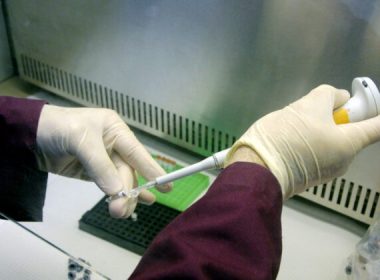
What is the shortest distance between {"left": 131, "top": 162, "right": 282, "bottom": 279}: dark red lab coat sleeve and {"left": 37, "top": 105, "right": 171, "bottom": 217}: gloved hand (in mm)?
195

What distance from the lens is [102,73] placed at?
1.06m

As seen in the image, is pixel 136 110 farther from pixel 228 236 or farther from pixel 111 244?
pixel 228 236

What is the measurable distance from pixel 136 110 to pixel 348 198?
0.44m

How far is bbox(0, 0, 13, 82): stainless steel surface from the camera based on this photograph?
1.24m

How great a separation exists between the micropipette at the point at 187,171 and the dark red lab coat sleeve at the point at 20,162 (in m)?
0.16

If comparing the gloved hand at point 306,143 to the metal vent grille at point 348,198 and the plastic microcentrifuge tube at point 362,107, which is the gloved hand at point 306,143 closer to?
the plastic microcentrifuge tube at point 362,107

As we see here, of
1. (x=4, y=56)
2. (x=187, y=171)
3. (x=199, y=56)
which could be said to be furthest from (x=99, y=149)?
(x=4, y=56)

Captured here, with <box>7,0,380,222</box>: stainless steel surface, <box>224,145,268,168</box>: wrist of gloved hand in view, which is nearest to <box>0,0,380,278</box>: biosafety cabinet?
<box>7,0,380,222</box>: stainless steel surface

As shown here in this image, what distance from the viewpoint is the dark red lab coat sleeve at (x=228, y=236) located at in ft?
1.72

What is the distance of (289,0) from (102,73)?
45 cm

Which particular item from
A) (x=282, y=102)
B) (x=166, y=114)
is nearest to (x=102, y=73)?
(x=166, y=114)

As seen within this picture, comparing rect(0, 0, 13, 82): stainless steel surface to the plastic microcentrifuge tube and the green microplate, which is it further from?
the plastic microcentrifuge tube

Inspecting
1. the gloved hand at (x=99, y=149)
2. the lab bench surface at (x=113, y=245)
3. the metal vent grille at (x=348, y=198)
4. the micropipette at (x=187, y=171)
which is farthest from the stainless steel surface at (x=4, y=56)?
the metal vent grille at (x=348, y=198)

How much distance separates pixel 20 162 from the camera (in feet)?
2.66
